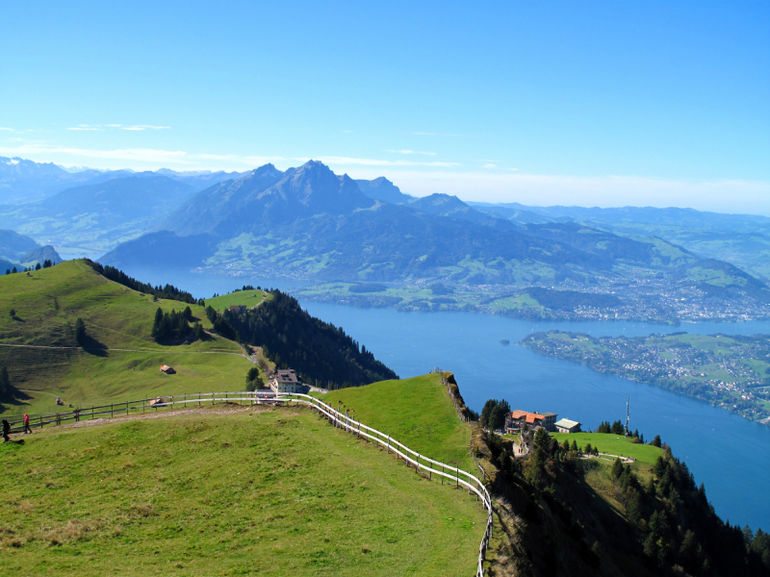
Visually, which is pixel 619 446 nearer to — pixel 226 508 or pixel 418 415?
pixel 418 415

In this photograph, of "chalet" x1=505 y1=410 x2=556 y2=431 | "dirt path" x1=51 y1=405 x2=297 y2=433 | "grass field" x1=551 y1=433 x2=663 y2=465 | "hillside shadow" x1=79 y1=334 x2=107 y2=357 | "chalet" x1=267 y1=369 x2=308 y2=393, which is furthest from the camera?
"hillside shadow" x1=79 y1=334 x2=107 y2=357

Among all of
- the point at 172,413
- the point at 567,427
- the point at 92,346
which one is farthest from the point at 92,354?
the point at 567,427

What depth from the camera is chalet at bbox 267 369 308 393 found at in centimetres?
12257

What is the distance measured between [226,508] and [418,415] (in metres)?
15.3

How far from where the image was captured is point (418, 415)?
3653cm

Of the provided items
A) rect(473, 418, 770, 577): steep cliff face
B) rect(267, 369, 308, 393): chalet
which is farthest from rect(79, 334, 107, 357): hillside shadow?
rect(473, 418, 770, 577): steep cliff face

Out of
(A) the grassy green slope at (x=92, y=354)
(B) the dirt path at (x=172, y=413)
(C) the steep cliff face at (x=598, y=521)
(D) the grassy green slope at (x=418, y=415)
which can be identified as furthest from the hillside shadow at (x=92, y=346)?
(C) the steep cliff face at (x=598, y=521)

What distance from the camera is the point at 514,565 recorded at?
20.5 meters

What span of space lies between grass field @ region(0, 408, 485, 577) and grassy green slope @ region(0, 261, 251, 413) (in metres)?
79.1

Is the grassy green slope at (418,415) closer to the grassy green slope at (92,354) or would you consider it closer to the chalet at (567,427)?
the grassy green slope at (92,354)

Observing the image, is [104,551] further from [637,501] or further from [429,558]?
[637,501]

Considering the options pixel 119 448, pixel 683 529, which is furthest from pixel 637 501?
pixel 119 448

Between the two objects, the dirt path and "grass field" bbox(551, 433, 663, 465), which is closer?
the dirt path

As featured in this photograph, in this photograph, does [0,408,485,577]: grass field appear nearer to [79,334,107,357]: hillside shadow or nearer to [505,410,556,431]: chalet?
[505,410,556,431]: chalet
